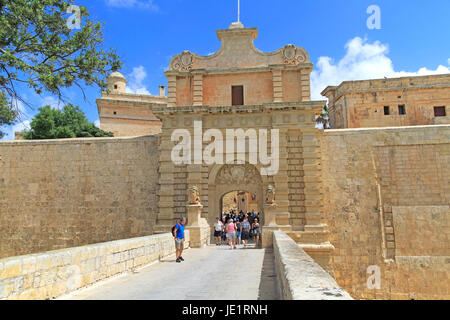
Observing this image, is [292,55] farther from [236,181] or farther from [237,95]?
[236,181]

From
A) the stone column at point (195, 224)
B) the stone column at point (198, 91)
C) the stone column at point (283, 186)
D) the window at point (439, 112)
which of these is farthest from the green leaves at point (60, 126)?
the window at point (439, 112)

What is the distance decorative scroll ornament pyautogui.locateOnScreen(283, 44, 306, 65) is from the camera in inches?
615

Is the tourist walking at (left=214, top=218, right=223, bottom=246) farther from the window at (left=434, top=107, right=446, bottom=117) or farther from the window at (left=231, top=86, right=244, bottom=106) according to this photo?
the window at (left=434, top=107, right=446, bottom=117)

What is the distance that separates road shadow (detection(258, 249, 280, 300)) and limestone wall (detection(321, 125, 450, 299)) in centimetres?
678

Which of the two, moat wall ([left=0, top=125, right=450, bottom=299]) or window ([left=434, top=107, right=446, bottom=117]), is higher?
window ([left=434, top=107, right=446, bottom=117])

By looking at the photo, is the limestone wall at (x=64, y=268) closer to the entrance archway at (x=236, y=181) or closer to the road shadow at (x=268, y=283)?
the road shadow at (x=268, y=283)

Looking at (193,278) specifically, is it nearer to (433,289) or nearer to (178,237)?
(178,237)

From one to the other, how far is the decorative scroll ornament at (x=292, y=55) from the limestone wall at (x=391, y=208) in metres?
3.56

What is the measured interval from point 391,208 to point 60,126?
2153 centimetres

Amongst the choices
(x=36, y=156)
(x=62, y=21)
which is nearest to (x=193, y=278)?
(x=62, y=21)

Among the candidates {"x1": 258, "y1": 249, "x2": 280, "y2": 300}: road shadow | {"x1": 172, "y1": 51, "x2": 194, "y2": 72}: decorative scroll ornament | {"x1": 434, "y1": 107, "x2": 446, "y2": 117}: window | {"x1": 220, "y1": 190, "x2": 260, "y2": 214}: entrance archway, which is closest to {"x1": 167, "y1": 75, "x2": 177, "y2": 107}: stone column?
{"x1": 172, "y1": 51, "x2": 194, "y2": 72}: decorative scroll ornament

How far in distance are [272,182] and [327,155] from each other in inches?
114

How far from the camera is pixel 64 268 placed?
4.98 m
